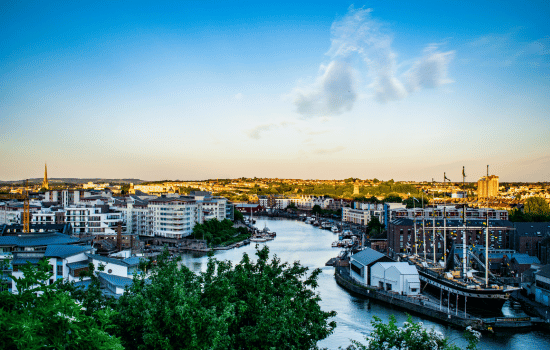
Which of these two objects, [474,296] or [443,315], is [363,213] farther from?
[443,315]

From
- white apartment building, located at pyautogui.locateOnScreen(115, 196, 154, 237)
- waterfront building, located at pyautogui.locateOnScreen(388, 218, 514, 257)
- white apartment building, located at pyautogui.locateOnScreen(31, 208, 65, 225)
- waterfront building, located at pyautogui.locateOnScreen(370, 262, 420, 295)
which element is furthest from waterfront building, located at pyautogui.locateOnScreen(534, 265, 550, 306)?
white apartment building, located at pyautogui.locateOnScreen(115, 196, 154, 237)

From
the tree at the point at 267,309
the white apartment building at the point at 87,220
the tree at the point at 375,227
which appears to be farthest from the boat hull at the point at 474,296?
the white apartment building at the point at 87,220

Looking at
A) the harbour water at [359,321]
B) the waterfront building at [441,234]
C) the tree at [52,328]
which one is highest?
the tree at [52,328]

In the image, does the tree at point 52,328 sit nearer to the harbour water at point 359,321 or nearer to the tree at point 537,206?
the harbour water at point 359,321

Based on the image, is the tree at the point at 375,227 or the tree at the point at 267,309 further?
the tree at the point at 375,227

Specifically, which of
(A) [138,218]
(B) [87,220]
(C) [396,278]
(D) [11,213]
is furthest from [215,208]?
(C) [396,278]
